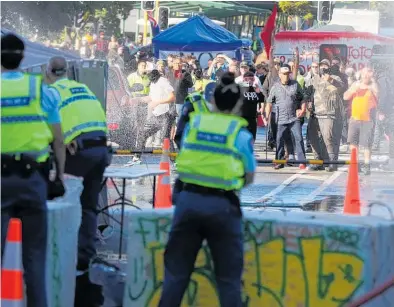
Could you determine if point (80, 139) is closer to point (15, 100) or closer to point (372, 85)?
point (15, 100)

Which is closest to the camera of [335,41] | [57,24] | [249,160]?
[249,160]

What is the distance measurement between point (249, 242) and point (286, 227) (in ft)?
0.88

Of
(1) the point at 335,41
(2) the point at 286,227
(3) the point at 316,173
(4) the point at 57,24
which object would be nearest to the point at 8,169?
(2) the point at 286,227

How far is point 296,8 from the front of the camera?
5844 centimetres

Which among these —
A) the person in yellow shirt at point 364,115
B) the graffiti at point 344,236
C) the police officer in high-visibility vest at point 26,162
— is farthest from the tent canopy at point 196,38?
the police officer in high-visibility vest at point 26,162

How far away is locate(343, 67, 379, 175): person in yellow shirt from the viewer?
19188 millimetres

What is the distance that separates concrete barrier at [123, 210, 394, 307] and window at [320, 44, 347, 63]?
2119cm

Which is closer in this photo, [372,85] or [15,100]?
[15,100]

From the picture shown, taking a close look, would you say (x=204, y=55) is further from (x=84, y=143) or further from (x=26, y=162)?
(x=26, y=162)

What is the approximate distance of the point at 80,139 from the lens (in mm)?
9250

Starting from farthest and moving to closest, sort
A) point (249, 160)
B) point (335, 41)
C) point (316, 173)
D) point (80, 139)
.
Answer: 1. point (335, 41)
2. point (316, 173)
3. point (80, 139)
4. point (249, 160)

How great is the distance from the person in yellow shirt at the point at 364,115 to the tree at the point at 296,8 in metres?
37.0

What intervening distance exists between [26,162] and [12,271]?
2.81 feet

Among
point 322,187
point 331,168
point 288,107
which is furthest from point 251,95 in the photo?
point 331,168
